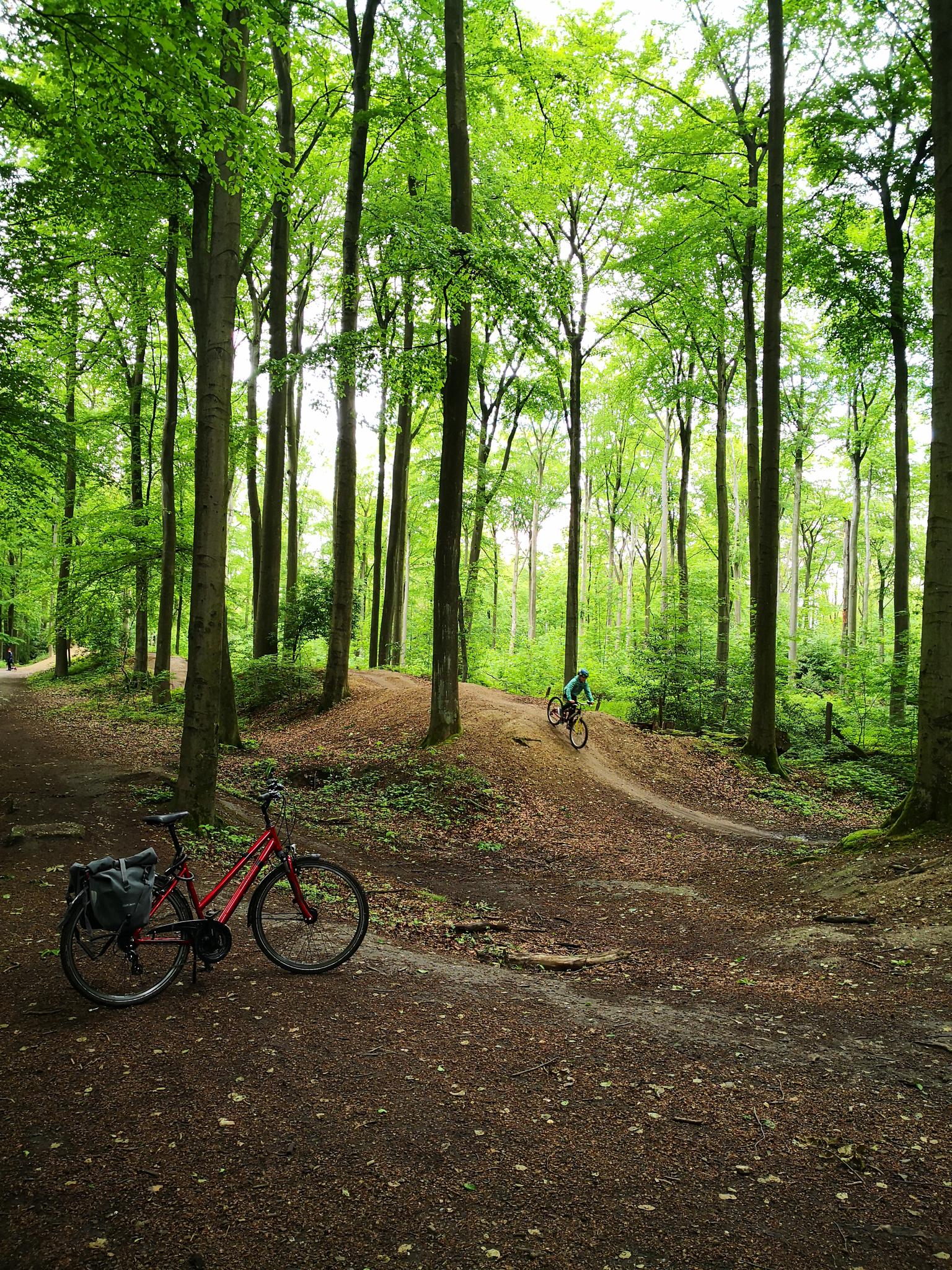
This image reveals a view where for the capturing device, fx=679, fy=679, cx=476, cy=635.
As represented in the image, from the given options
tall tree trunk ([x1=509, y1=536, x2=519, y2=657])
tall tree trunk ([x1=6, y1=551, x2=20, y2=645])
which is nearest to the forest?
tall tree trunk ([x1=6, y1=551, x2=20, y2=645])

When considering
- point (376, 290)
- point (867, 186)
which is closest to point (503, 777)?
point (867, 186)

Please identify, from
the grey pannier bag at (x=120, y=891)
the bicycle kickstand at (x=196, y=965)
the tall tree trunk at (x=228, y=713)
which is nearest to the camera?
the grey pannier bag at (x=120, y=891)

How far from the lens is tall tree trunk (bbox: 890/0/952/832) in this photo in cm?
692

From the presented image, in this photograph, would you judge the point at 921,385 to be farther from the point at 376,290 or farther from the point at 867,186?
the point at 376,290

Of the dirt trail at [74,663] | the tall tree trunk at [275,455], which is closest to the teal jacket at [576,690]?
the tall tree trunk at [275,455]

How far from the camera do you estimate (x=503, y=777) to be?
11992 mm

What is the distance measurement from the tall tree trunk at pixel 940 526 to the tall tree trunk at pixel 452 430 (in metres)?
6.20

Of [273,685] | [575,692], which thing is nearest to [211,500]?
[575,692]

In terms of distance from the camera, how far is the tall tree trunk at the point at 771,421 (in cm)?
1218

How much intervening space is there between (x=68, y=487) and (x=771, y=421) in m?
21.9

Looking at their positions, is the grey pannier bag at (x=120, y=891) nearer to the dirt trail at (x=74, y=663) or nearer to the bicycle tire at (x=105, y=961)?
the bicycle tire at (x=105, y=961)

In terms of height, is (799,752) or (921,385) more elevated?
(921,385)

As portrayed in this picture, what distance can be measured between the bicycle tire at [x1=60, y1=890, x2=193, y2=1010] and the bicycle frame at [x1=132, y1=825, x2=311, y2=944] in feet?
0.17

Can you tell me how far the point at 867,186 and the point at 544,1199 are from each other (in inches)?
702
